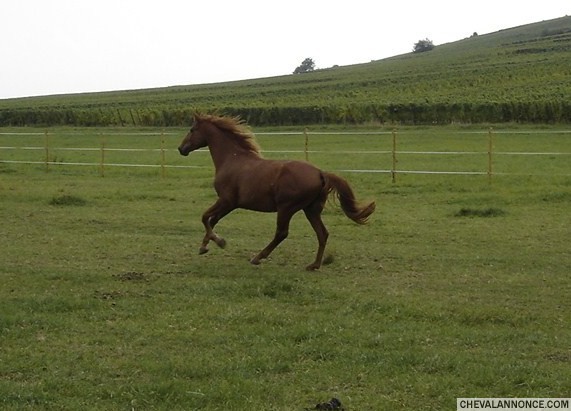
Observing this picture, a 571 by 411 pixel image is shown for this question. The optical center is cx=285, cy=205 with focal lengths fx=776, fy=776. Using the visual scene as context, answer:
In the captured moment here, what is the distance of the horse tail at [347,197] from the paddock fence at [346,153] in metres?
8.84

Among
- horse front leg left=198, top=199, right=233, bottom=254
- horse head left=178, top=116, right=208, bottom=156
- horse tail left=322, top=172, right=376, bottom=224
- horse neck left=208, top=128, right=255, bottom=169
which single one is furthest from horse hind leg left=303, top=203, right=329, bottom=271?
horse head left=178, top=116, right=208, bottom=156

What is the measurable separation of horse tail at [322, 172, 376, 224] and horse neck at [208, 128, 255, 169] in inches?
Answer: 51.2

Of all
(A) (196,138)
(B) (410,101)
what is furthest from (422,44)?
(A) (196,138)

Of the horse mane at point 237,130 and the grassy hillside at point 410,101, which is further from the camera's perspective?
the grassy hillside at point 410,101

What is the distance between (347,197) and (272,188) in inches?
36.6

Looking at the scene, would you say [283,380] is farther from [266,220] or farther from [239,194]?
[266,220]

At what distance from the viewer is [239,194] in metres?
9.85

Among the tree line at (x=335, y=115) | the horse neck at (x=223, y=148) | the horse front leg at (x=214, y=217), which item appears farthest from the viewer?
the tree line at (x=335, y=115)

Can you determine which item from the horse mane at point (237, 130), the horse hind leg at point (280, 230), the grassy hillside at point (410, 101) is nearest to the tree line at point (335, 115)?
the grassy hillside at point (410, 101)

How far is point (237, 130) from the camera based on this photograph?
10500 millimetres

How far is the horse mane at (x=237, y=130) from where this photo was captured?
10.4 m

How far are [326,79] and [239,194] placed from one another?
71.0 m

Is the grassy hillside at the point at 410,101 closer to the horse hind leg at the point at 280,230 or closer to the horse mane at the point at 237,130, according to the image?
the horse mane at the point at 237,130

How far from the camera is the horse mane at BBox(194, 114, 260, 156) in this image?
1035 centimetres
